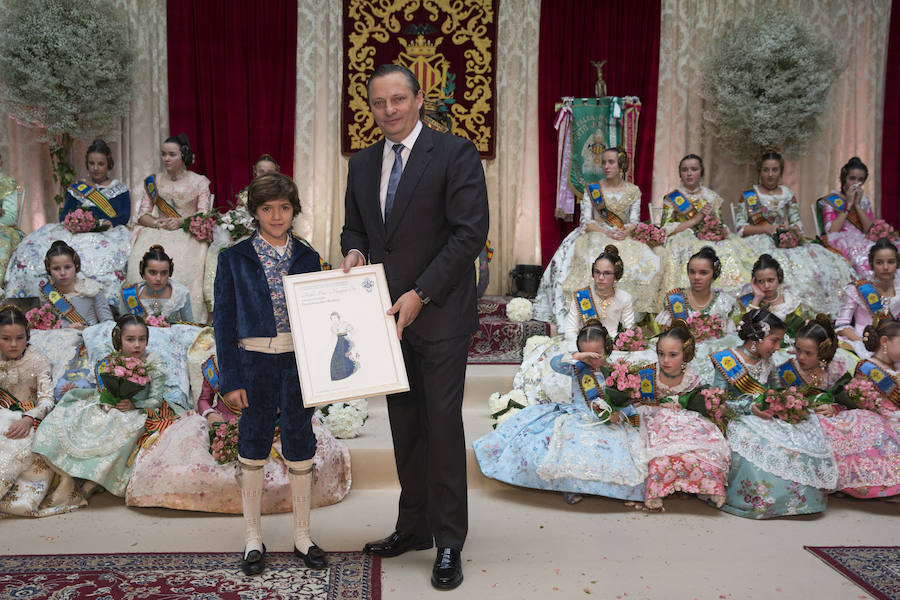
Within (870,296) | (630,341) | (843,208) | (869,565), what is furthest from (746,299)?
(869,565)

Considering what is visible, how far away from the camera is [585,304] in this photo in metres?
4.77

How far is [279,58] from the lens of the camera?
273 inches

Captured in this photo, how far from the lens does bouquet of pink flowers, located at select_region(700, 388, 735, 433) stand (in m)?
3.70

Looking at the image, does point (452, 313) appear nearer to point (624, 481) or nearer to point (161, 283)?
point (624, 481)

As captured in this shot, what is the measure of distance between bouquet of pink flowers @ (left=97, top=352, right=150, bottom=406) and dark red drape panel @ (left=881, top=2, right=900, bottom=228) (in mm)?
6921

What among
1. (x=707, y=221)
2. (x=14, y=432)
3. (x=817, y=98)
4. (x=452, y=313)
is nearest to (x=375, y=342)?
(x=452, y=313)

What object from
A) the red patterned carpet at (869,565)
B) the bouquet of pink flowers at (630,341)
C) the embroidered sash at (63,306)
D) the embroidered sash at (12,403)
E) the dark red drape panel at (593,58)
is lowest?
the red patterned carpet at (869,565)

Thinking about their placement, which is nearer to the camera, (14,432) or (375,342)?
(375,342)

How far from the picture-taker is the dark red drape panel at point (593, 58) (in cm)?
708

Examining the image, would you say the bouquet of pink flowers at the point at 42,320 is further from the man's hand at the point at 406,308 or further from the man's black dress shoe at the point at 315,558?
the man's hand at the point at 406,308

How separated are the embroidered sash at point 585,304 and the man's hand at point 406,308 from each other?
7.91ft

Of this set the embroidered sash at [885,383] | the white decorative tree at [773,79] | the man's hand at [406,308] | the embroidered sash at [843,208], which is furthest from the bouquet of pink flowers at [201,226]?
the embroidered sash at [843,208]

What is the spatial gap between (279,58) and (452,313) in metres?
5.12

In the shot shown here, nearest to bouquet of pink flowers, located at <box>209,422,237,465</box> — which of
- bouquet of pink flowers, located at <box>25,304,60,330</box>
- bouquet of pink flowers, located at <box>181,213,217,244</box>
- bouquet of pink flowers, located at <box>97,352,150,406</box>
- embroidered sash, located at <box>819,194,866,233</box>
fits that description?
bouquet of pink flowers, located at <box>97,352,150,406</box>
